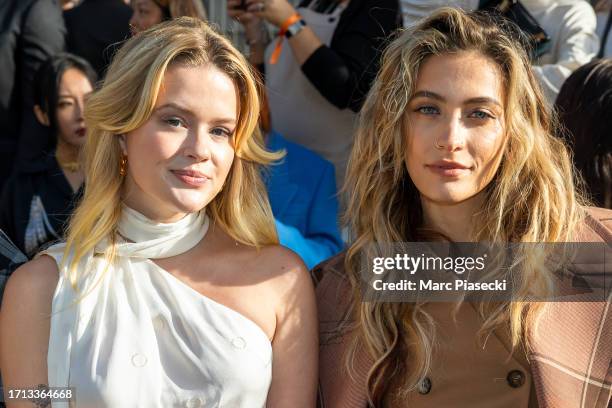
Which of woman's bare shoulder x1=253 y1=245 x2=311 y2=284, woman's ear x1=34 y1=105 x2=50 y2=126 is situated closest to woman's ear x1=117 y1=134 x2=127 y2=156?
woman's bare shoulder x1=253 y1=245 x2=311 y2=284

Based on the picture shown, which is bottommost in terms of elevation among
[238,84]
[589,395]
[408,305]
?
[589,395]

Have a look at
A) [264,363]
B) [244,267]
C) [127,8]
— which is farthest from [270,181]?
[127,8]

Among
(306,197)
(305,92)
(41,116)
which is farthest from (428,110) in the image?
(41,116)

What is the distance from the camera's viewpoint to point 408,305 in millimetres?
2932

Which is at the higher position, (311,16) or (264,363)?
(311,16)

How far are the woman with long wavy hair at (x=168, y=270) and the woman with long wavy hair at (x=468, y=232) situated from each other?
183 millimetres

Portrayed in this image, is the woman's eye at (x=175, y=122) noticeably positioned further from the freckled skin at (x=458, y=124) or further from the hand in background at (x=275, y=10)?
the hand in background at (x=275, y=10)

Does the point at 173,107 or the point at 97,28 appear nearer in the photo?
the point at 173,107

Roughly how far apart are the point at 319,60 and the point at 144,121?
1476mm

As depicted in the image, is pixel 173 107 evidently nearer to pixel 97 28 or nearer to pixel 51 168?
pixel 51 168

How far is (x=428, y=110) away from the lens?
9.50ft

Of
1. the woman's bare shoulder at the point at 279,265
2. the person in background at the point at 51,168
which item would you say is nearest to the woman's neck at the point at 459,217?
the woman's bare shoulder at the point at 279,265

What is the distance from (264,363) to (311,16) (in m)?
2.20

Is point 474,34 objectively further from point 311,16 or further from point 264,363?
point 311,16
